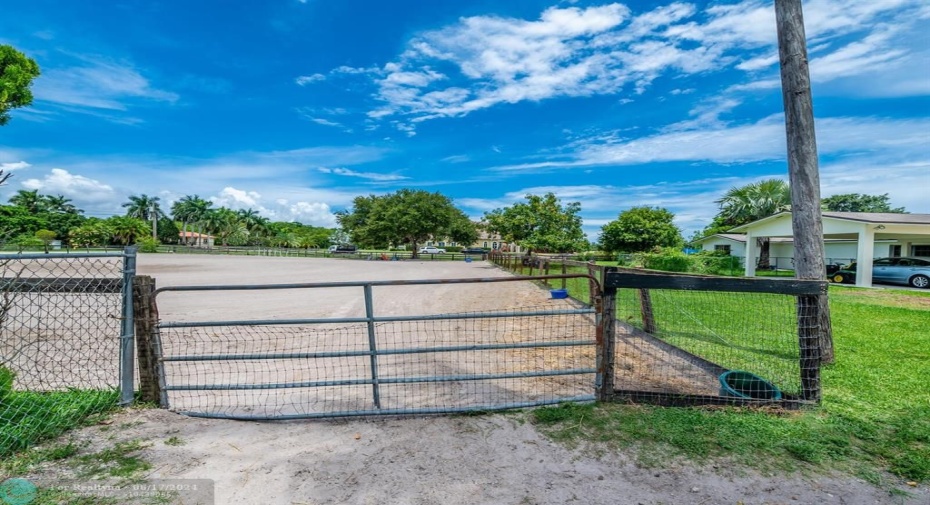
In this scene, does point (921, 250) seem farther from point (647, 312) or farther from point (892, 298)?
point (647, 312)

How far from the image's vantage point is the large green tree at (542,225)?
91.6ft

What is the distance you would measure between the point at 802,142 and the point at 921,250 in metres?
27.9

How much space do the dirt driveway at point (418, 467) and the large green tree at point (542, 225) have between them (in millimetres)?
24953

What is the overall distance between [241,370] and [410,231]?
129 ft

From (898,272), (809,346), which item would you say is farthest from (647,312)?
(898,272)

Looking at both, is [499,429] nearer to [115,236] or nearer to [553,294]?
[553,294]

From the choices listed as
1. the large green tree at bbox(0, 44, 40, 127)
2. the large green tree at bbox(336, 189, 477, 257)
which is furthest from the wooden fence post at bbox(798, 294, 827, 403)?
the large green tree at bbox(336, 189, 477, 257)

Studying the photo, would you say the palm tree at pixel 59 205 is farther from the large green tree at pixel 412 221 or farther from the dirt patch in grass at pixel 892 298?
the dirt patch in grass at pixel 892 298

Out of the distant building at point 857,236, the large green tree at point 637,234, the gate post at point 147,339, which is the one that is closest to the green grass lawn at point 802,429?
the gate post at point 147,339

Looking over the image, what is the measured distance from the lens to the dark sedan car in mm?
15992

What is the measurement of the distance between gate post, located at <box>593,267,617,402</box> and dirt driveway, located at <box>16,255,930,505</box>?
31.0 inches

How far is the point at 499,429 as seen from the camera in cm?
330

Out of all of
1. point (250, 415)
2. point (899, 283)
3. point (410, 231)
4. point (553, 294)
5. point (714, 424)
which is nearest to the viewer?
point (714, 424)

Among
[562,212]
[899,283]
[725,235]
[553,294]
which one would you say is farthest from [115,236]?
[899,283]
